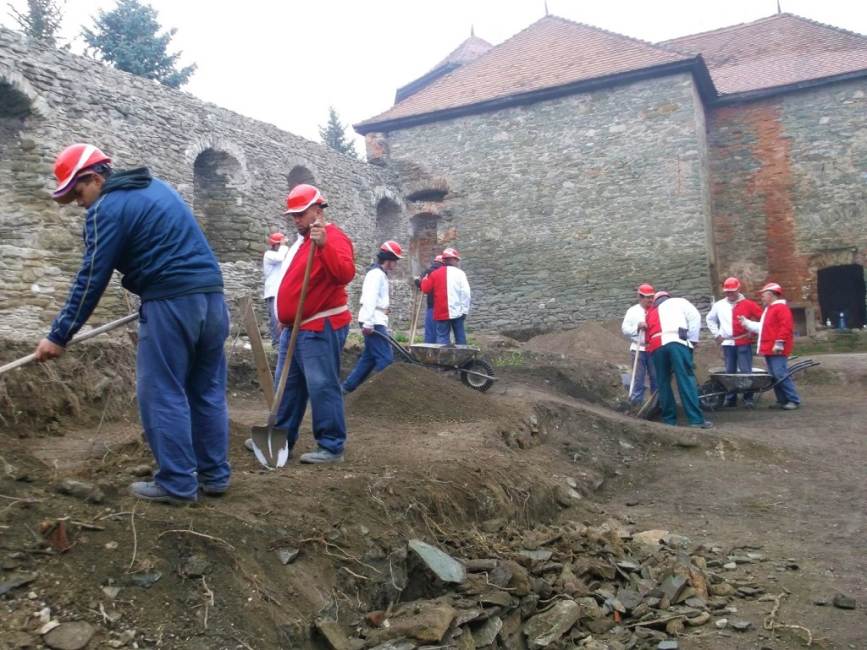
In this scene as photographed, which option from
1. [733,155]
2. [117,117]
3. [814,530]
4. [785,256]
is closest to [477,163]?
[733,155]

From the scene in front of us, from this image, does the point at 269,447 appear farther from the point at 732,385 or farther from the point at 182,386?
the point at 732,385

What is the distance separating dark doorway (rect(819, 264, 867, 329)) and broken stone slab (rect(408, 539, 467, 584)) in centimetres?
2070

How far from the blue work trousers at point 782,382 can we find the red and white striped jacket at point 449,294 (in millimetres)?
4322

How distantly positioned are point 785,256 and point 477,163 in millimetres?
7945

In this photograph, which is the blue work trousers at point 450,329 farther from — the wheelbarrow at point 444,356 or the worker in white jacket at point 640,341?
the worker in white jacket at point 640,341

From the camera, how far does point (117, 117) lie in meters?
11.7

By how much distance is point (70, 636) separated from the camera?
8.84 ft

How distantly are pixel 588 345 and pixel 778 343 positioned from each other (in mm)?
4959

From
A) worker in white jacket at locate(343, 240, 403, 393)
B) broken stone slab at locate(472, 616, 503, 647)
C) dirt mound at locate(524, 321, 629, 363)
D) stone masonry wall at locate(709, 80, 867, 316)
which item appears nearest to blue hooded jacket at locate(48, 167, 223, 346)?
broken stone slab at locate(472, 616, 503, 647)

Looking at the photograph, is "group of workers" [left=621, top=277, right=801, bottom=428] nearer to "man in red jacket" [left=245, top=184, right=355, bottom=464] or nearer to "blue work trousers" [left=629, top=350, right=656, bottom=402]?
"blue work trousers" [left=629, top=350, right=656, bottom=402]

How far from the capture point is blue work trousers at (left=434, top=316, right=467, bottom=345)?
10.2 m

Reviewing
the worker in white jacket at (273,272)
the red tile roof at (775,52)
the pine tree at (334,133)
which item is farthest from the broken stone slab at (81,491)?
the pine tree at (334,133)

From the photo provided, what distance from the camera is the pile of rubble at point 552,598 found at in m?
3.39

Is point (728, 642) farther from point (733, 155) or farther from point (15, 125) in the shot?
point (733, 155)
